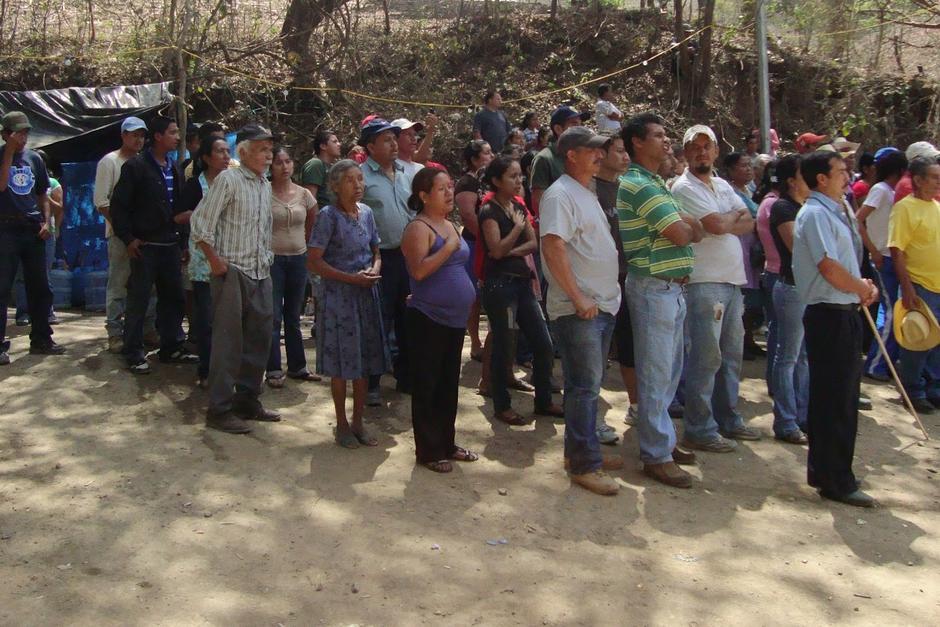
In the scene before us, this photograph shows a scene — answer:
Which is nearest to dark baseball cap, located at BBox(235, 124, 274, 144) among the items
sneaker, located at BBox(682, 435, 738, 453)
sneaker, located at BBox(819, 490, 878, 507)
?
sneaker, located at BBox(682, 435, 738, 453)

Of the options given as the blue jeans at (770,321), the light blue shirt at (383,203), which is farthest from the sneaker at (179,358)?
the blue jeans at (770,321)

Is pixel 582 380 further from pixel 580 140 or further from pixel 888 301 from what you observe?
pixel 888 301

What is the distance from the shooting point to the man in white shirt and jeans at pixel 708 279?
5.74 metres

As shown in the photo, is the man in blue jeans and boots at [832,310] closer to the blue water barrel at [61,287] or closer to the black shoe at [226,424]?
the black shoe at [226,424]

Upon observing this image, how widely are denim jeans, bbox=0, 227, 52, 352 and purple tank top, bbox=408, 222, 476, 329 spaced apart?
3.75 meters

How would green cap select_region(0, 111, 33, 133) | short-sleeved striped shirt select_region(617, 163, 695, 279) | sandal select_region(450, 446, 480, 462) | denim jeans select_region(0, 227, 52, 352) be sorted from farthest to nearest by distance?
denim jeans select_region(0, 227, 52, 352) < green cap select_region(0, 111, 33, 133) < sandal select_region(450, 446, 480, 462) < short-sleeved striped shirt select_region(617, 163, 695, 279)

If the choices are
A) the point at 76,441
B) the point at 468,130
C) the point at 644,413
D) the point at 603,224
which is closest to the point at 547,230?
the point at 603,224

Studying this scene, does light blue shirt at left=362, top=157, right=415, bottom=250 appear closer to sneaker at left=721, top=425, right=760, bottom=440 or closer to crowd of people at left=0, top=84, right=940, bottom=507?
crowd of people at left=0, top=84, right=940, bottom=507

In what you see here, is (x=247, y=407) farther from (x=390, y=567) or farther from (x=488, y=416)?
(x=390, y=567)

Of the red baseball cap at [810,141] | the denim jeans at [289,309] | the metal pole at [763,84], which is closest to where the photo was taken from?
the denim jeans at [289,309]

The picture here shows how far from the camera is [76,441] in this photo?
18.9 feet

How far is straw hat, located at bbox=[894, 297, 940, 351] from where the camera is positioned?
264 inches

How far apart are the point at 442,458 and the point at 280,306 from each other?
210 cm

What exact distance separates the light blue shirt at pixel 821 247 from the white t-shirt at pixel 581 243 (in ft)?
3.38
